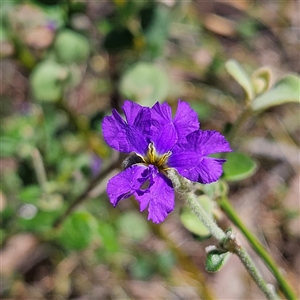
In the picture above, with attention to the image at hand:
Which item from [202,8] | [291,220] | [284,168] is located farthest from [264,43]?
[291,220]

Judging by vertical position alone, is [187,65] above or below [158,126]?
below

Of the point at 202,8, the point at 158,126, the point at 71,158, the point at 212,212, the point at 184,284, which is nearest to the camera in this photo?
the point at 158,126

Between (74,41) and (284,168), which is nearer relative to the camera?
(74,41)

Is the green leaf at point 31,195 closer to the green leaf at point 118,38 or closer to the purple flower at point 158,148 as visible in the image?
the green leaf at point 118,38

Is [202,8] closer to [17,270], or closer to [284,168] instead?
[284,168]

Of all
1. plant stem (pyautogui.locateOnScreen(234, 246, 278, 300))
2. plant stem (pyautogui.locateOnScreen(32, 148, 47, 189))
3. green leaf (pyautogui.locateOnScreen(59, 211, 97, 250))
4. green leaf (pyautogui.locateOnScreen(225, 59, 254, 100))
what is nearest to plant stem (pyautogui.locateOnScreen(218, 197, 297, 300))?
plant stem (pyautogui.locateOnScreen(234, 246, 278, 300))

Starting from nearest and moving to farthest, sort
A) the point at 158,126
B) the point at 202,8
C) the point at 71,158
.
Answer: the point at 158,126
the point at 71,158
the point at 202,8

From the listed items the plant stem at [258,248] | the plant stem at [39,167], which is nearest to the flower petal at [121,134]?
the plant stem at [258,248]

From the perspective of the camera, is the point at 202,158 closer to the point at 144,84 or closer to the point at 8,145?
the point at 144,84

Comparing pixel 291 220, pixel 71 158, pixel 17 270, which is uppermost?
pixel 71 158
